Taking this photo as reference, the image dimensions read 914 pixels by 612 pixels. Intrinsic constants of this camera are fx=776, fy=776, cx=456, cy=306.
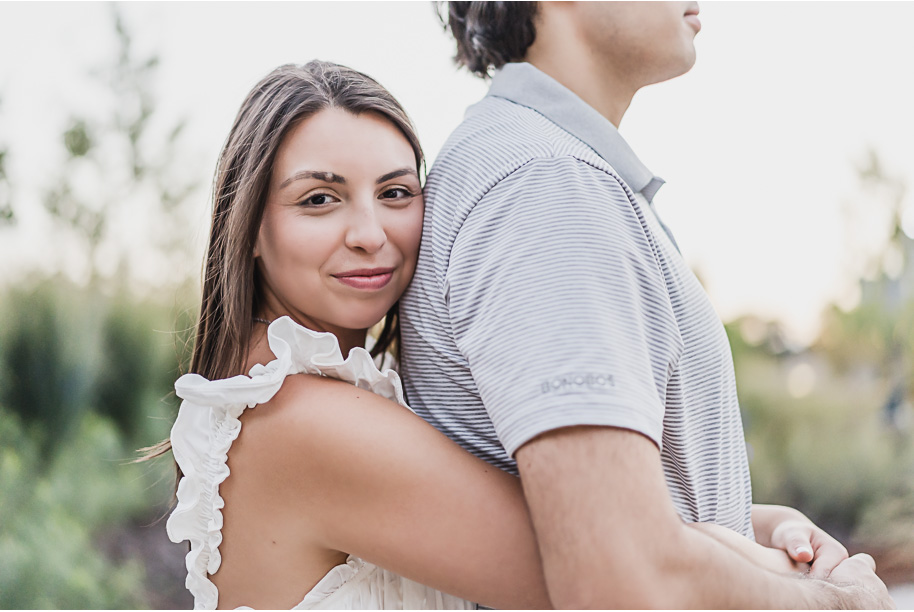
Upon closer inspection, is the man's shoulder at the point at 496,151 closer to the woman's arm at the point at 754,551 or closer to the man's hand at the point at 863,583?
the woman's arm at the point at 754,551

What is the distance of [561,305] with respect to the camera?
927mm

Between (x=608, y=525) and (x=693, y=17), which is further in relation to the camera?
(x=693, y=17)

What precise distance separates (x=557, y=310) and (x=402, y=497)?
33 centimetres

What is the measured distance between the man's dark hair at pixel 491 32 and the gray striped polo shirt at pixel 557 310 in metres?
0.25

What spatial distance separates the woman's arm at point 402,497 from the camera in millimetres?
1021

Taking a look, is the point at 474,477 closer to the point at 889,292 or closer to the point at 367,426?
the point at 367,426

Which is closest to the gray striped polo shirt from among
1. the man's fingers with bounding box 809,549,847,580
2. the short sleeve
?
the short sleeve

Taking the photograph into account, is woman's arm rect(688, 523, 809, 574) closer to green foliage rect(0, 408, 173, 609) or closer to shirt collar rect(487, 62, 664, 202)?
shirt collar rect(487, 62, 664, 202)

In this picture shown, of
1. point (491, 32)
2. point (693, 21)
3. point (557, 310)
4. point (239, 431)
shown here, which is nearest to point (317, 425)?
point (239, 431)

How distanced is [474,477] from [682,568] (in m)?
0.29

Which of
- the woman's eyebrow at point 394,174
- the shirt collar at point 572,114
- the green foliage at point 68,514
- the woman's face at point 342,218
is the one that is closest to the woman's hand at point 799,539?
the shirt collar at point 572,114

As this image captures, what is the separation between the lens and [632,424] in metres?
0.88

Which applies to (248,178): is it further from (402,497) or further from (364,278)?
(402,497)

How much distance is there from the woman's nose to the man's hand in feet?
2.90
